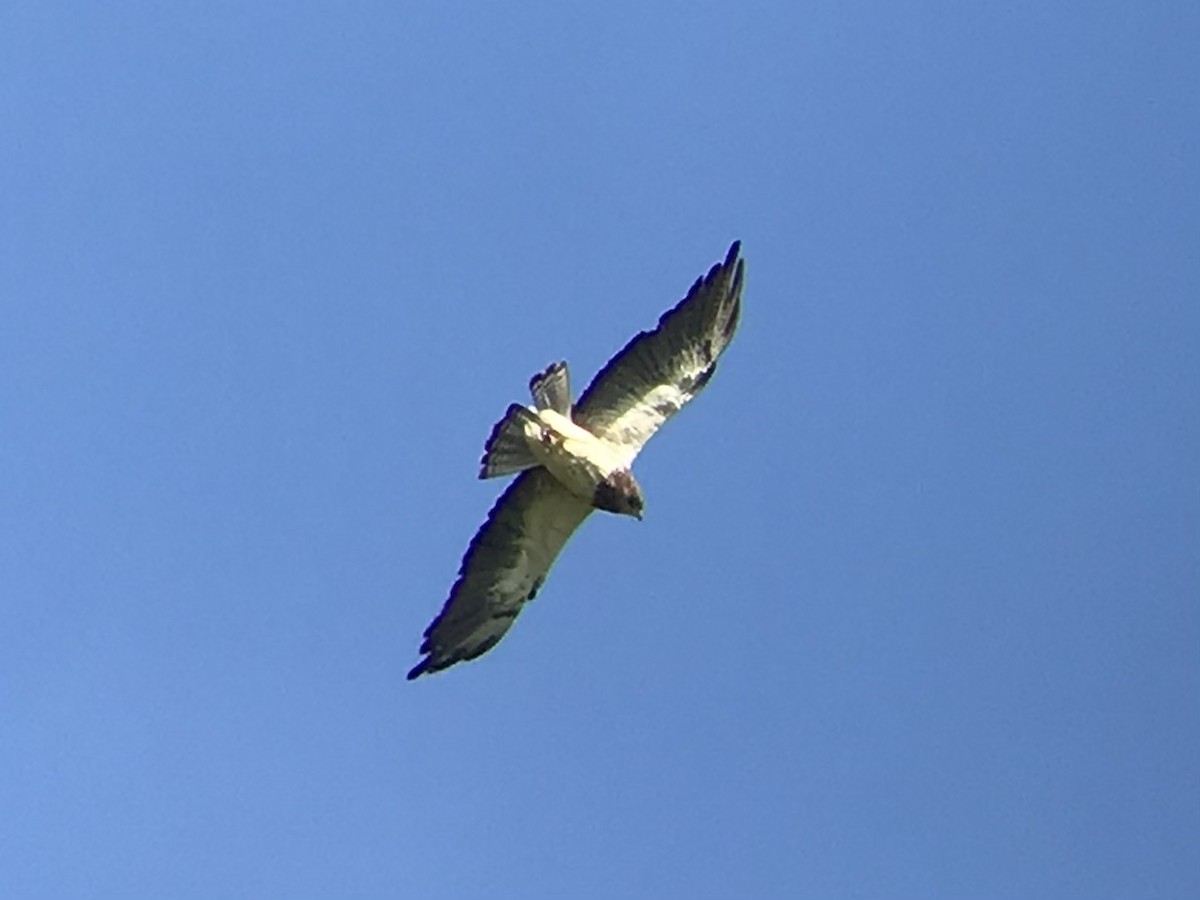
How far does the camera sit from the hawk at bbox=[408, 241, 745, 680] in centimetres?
1083

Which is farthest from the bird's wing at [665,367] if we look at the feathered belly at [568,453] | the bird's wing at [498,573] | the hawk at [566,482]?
the bird's wing at [498,573]

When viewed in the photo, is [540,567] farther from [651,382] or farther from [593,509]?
[651,382]

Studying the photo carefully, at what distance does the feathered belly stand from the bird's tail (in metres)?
0.06

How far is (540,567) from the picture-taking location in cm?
1115

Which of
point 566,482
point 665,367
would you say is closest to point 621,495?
point 566,482

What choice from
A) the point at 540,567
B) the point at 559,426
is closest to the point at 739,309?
the point at 559,426

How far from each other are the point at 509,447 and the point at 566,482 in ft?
1.66

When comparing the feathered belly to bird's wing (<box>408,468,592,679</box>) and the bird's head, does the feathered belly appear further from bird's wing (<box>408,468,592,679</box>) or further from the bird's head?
bird's wing (<box>408,468,592,679</box>)

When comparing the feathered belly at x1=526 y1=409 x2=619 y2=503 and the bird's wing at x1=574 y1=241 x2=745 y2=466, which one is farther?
the bird's wing at x1=574 y1=241 x2=745 y2=466

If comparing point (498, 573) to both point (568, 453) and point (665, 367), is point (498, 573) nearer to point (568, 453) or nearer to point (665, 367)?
point (568, 453)

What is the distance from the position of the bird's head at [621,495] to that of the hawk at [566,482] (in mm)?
11

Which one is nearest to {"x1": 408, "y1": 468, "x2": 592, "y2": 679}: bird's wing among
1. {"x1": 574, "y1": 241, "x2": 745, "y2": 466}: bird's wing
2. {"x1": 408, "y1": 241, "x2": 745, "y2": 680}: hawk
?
{"x1": 408, "y1": 241, "x2": 745, "y2": 680}: hawk

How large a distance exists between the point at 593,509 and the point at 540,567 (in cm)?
64

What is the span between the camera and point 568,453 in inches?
409
